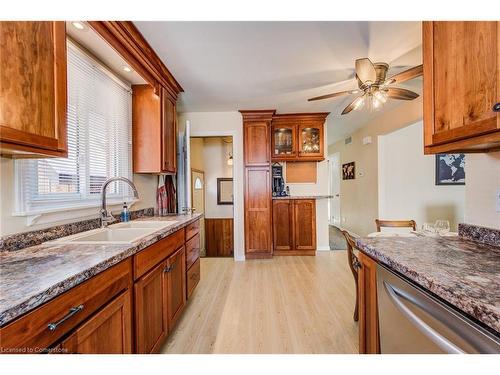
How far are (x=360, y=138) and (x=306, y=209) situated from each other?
2443 mm

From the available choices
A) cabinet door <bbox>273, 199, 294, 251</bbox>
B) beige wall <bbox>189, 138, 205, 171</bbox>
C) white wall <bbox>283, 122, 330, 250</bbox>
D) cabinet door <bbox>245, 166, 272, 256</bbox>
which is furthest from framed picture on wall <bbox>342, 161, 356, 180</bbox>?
beige wall <bbox>189, 138, 205, 171</bbox>

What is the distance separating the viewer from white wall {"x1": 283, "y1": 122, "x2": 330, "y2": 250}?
4.36m

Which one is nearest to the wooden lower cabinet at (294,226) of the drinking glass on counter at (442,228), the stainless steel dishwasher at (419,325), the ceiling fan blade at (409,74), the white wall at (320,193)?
the white wall at (320,193)

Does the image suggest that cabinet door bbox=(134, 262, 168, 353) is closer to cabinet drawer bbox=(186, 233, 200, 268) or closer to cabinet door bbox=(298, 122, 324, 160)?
cabinet drawer bbox=(186, 233, 200, 268)

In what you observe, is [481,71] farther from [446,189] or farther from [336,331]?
[446,189]

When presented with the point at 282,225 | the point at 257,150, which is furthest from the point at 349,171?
the point at 257,150

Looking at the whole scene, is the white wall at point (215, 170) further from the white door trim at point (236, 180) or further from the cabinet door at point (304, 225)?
the cabinet door at point (304, 225)

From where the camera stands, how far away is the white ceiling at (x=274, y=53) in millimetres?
1826

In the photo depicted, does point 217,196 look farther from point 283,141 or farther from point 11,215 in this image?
point 11,215

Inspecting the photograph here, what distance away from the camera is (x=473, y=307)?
2.02 ft

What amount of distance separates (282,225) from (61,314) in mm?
3498

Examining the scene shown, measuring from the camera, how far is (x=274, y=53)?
85.4 inches

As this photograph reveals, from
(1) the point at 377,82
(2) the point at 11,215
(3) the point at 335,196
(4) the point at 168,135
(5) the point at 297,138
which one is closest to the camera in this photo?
(2) the point at 11,215

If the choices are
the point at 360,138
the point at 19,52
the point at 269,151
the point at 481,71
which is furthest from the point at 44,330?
the point at 360,138
